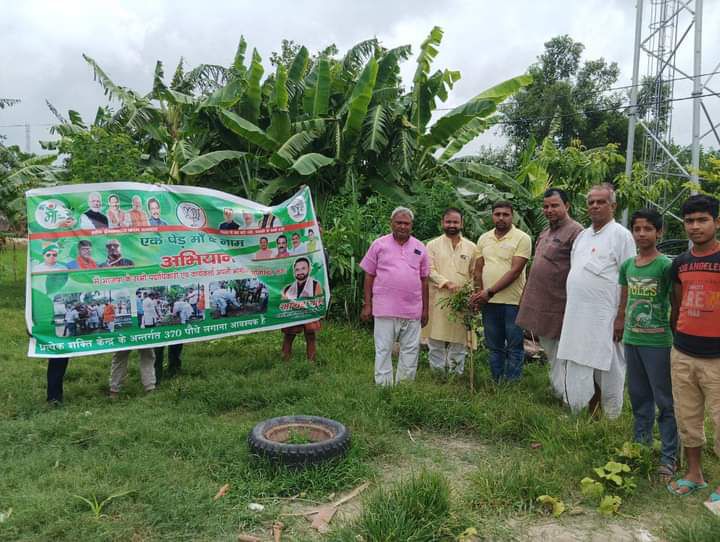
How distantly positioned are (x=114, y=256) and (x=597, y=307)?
397cm

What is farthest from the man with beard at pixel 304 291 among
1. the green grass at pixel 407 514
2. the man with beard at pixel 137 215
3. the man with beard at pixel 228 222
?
the green grass at pixel 407 514

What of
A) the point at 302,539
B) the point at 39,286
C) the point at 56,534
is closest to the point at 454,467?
the point at 302,539

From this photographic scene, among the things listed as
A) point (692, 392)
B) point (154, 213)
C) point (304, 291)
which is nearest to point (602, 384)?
point (692, 392)

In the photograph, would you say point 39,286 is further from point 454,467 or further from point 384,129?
point 384,129

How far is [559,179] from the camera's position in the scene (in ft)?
29.8

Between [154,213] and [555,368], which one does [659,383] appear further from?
[154,213]

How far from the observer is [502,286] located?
5.07 m

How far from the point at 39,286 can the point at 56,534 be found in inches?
95.4

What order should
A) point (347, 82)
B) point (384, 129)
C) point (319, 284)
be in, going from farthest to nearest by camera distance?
point (347, 82) < point (384, 129) < point (319, 284)

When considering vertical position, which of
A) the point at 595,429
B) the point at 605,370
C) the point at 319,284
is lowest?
the point at 595,429

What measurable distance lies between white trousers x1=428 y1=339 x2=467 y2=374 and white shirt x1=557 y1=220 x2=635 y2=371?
60.1 inches

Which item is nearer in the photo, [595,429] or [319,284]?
[595,429]

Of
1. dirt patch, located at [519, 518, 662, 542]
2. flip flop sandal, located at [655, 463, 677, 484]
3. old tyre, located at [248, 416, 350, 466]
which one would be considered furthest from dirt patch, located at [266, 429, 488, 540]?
flip flop sandal, located at [655, 463, 677, 484]

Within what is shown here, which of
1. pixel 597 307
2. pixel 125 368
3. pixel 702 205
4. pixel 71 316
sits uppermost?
pixel 702 205
